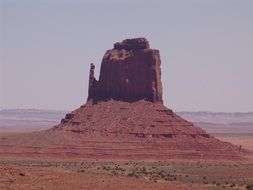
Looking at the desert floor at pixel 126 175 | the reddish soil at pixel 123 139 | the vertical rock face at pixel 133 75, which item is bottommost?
the desert floor at pixel 126 175

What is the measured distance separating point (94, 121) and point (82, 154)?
1102cm

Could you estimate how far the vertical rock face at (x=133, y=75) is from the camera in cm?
13425

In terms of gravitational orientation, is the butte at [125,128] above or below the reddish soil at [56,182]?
above

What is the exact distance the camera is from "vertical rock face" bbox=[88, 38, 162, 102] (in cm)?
13425

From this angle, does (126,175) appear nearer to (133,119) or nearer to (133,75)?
(133,119)

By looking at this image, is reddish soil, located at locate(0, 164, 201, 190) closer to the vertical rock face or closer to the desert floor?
the desert floor

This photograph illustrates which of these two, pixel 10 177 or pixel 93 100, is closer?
pixel 10 177

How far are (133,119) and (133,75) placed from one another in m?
9.76

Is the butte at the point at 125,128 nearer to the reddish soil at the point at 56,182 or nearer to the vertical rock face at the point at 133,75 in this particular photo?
the vertical rock face at the point at 133,75

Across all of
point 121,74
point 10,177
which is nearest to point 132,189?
point 10,177

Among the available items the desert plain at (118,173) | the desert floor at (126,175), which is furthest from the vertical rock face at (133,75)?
the desert floor at (126,175)

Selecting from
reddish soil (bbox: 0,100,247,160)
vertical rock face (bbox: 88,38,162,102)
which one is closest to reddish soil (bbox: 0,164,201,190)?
reddish soil (bbox: 0,100,247,160)

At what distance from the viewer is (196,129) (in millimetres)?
130125

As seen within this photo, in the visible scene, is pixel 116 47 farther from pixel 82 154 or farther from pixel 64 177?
pixel 64 177
